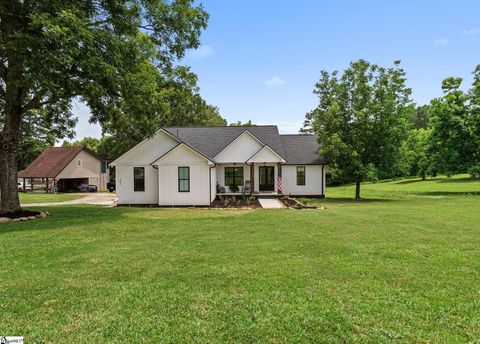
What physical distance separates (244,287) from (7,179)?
45.2ft

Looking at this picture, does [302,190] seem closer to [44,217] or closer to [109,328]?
[44,217]

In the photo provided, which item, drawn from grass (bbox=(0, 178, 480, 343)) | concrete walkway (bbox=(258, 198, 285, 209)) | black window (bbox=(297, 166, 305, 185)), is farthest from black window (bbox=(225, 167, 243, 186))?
grass (bbox=(0, 178, 480, 343))

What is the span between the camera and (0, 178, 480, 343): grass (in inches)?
152

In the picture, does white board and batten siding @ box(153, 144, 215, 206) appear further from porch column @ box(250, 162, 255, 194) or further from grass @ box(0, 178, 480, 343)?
grass @ box(0, 178, 480, 343)

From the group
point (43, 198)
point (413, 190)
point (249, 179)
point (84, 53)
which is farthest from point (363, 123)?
point (43, 198)

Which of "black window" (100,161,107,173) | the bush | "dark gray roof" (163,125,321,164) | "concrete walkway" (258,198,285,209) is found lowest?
"concrete walkway" (258,198,285,209)

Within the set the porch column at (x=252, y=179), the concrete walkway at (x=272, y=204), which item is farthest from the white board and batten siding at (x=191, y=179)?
the porch column at (x=252, y=179)

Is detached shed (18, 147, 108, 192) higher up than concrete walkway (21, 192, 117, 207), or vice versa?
detached shed (18, 147, 108, 192)

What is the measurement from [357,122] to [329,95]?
3.11 metres

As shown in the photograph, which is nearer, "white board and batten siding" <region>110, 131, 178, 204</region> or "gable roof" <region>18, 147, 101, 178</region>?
"white board and batten siding" <region>110, 131, 178, 204</region>

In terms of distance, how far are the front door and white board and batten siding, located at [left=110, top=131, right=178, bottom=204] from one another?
305 inches

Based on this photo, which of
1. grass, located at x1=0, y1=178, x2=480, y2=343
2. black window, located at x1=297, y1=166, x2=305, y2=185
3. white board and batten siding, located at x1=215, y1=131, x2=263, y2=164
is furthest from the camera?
black window, located at x1=297, y1=166, x2=305, y2=185

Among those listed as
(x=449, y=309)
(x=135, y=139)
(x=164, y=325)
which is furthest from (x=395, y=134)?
(x=135, y=139)

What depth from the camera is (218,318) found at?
13.6ft
